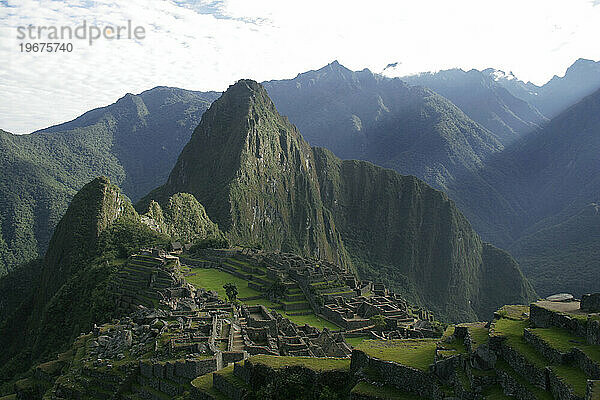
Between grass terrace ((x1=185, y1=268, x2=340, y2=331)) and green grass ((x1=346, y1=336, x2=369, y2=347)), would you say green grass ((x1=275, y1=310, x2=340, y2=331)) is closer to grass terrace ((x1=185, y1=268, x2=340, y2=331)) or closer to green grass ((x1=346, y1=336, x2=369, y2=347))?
grass terrace ((x1=185, y1=268, x2=340, y2=331))

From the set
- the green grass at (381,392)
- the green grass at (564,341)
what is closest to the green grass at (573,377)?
the green grass at (564,341)

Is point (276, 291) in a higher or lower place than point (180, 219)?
lower

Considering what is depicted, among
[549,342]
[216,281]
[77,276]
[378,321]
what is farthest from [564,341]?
[77,276]

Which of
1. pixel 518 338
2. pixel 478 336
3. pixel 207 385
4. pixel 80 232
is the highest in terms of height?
pixel 80 232

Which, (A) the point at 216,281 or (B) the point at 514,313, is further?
(A) the point at 216,281

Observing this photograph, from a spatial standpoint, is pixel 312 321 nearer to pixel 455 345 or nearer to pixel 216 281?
pixel 216 281

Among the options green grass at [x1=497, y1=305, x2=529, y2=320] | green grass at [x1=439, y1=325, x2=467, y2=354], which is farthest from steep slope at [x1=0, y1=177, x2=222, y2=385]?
green grass at [x1=497, y1=305, x2=529, y2=320]
